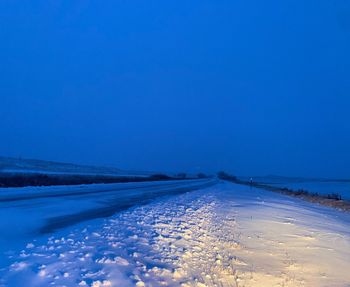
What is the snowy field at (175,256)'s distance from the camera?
497cm

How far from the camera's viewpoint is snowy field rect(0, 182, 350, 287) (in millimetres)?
4973

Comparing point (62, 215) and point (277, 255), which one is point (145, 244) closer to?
point (277, 255)

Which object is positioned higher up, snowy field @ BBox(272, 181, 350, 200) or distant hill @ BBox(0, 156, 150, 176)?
distant hill @ BBox(0, 156, 150, 176)

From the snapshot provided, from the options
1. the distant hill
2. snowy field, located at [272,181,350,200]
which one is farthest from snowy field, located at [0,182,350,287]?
the distant hill

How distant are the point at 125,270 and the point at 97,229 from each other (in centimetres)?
287

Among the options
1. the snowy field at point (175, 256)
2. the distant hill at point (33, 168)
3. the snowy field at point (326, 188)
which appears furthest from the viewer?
the distant hill at point (33, 168)

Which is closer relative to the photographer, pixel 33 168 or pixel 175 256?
pixel 175 256

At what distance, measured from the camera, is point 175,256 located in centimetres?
619

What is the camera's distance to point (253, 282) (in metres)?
5.30

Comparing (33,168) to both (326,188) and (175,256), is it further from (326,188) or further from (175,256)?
(175,256)

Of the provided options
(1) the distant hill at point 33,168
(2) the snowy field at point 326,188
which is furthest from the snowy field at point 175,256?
(1) the distant hill at point 33,168

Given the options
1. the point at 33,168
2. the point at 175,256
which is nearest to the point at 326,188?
the point at 33,168

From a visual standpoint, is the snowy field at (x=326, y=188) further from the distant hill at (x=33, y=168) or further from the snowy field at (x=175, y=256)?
the distant hill at (x=33, y=168)

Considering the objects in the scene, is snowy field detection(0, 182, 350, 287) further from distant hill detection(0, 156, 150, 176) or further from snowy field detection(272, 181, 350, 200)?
distant hill detection(0, 156, 150, 176)
